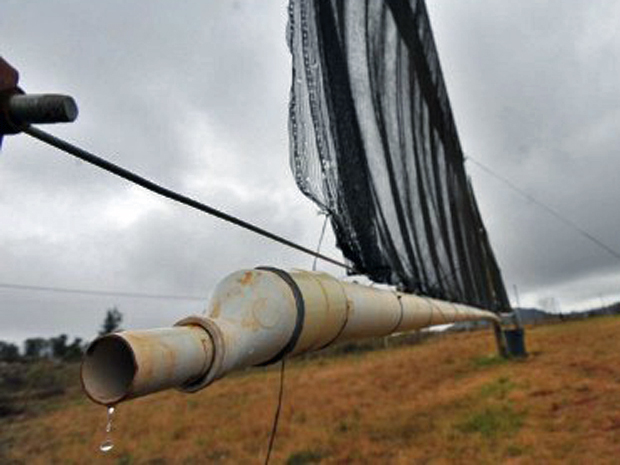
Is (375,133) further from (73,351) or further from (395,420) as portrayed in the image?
(73,351)

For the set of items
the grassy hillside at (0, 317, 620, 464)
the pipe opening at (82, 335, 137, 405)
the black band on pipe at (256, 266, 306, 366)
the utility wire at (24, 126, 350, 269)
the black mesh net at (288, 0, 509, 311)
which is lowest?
the grassy hillside at (0, 317, 620, 464)

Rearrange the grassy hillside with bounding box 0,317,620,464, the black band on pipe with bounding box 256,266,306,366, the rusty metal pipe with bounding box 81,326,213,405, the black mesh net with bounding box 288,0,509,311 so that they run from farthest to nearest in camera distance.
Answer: the grassy hillside with bounding box 0,317,620,464
the black mesh net with bounding box 288,0,509,311
the black band on pipe with bounding box 256,266,306,366
the rusty metal pipe with bounding box 81,326,213,405

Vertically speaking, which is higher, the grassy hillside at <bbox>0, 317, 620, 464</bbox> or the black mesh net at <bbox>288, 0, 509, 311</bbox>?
the black mesh net at <bbox>288, 0, 509, 311</bbox>

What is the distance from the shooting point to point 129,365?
2.06ft

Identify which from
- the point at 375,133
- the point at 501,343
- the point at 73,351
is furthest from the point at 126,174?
the point at 73,351

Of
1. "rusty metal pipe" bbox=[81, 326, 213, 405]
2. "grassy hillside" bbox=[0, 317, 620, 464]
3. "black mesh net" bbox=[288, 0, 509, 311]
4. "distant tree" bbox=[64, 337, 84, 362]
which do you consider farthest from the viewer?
"distant tree" bbox=[64, 337, 84, 362]

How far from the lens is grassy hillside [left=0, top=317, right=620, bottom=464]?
204 inches

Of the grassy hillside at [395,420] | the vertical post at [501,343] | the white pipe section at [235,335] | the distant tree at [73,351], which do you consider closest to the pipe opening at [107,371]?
the white pipe section at [235,335]

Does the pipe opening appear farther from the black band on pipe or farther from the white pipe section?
the black band on pipe

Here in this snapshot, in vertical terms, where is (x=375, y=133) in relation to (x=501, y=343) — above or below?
above

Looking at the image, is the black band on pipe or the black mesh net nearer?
the black band on pipe

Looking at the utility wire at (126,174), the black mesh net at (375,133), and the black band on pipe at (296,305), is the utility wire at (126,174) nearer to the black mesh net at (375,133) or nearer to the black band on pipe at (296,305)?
the black band on pipe at (296,305)

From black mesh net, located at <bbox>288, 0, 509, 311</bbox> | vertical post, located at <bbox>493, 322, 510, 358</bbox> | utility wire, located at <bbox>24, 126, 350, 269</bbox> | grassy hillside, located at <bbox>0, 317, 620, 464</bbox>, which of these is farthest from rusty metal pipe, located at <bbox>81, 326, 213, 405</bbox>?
vertical post, located at <bbox>493, 322, 510, 358</bbox>

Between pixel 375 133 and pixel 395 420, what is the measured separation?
5402mm
